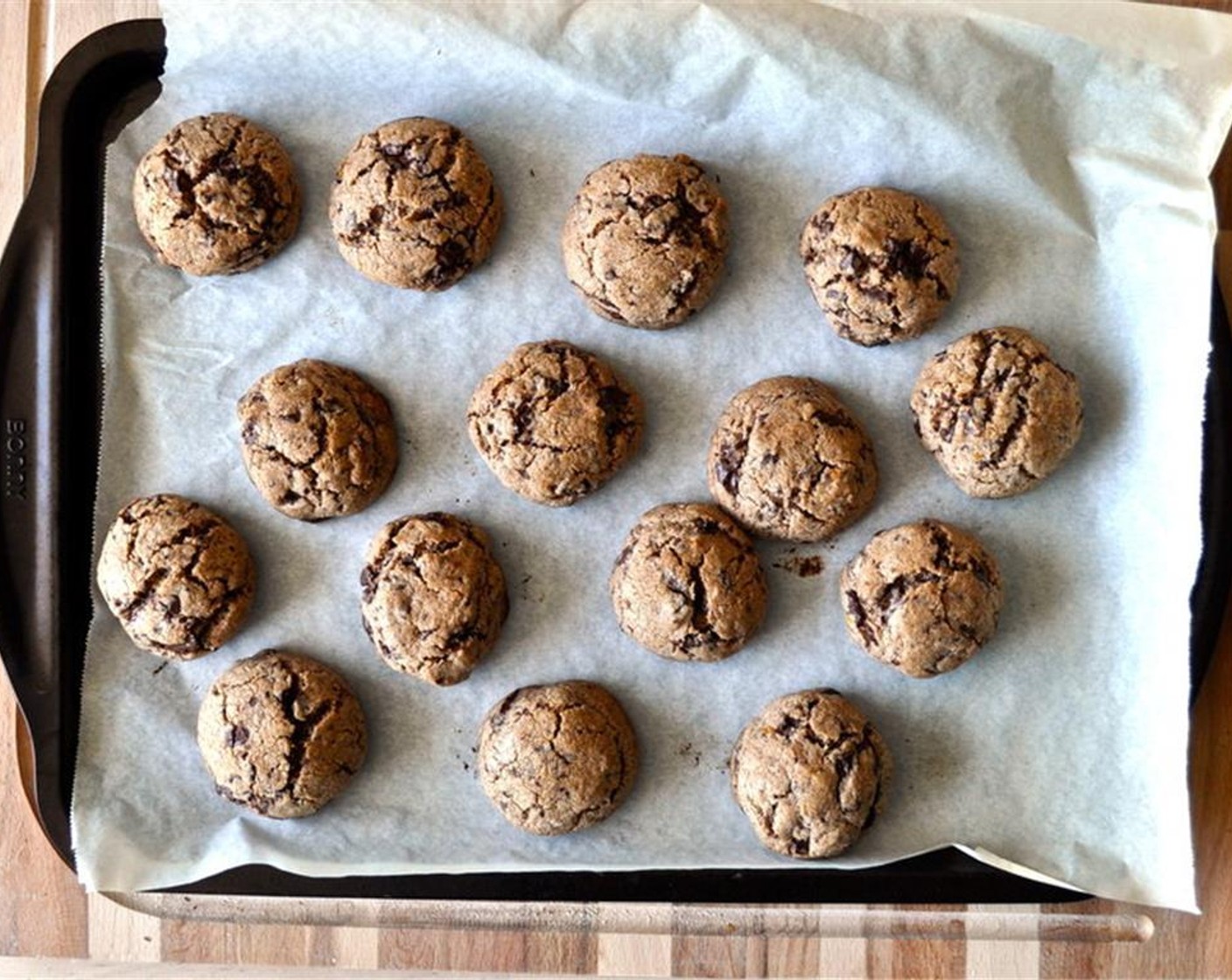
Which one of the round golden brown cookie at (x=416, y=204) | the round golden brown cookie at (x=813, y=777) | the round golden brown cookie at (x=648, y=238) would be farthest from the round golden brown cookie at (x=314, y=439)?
the round golden brown cookie at (x=813, y=777)

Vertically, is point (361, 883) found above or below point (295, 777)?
below

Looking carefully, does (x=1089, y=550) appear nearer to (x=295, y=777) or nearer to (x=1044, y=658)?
(x=1044, y=658)

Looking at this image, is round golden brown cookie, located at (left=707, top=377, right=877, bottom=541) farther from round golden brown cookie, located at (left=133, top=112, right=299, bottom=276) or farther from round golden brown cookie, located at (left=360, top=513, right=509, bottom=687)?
round golden brown cookie, located at (left=133, top=112, right=299, bottom=276)

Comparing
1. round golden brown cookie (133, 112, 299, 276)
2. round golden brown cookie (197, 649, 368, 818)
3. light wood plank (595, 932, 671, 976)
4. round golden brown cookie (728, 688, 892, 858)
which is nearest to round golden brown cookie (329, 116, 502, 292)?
round golden brown cookie (133, 112, 299, 276)

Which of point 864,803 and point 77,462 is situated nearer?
point 864,803

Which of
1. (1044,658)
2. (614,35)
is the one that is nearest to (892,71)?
(614,35)

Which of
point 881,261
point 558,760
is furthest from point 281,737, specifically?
point 881,261

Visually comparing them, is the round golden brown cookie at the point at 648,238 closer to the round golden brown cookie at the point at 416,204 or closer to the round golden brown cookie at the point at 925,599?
the round golden brown cookie at the point at 416,204

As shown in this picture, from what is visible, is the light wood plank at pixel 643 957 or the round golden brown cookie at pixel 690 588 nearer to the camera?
the round golden brown cookie at pixel 690 588
